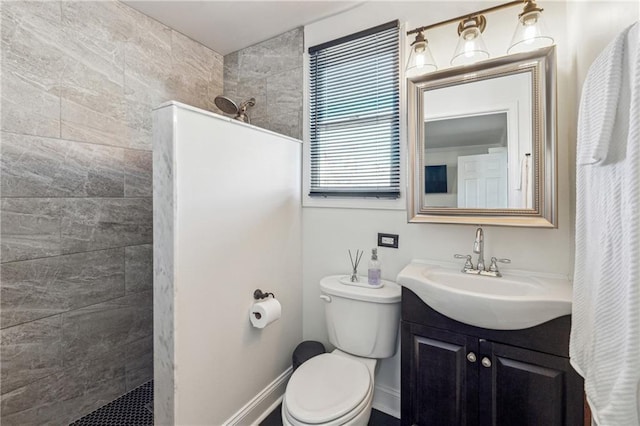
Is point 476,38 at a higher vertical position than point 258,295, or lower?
higher

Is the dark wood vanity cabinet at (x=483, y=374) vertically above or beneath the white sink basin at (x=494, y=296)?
beneath

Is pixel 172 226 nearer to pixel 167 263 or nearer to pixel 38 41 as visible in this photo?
pixel 167 263

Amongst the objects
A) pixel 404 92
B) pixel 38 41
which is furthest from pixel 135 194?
pixel 404 92

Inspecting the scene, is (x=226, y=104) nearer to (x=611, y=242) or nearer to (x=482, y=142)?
(x=482, y=142)

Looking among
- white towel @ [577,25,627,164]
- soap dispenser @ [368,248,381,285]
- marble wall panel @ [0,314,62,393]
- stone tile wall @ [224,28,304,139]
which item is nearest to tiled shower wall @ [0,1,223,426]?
marble wall panel @ [0,314,62,393]

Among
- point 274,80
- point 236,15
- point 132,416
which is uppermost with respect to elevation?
point 236,15

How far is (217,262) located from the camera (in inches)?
54.2

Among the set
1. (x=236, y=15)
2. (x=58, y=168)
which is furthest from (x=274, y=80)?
(x=58, y=168)

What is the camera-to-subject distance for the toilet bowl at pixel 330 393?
112 centimetres

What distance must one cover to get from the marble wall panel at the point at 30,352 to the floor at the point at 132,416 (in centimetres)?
37

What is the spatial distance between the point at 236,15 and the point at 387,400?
8.59 feet

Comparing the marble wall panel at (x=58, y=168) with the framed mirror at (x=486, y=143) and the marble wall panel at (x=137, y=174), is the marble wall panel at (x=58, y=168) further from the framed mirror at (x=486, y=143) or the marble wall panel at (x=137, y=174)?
the framed mirror at (x=486, y=143)

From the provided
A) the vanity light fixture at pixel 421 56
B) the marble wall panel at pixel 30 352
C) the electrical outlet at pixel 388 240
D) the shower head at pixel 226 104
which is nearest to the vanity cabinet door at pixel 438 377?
the electrical outlet at pixel 388 240

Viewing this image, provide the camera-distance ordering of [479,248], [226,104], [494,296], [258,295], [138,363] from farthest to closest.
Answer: [138,363], [226,104], [258,295], [479,248], [494,296]
